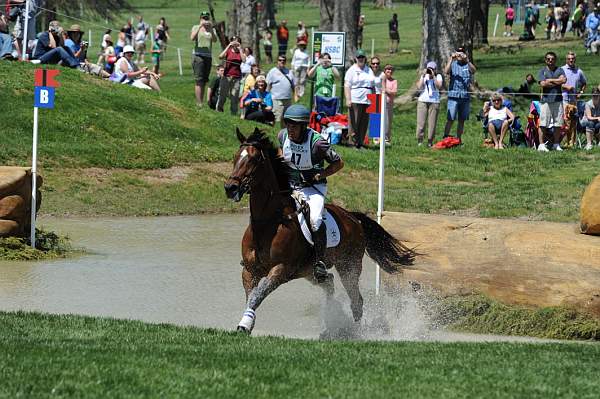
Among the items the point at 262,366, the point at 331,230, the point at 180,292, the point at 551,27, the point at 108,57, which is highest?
the point at 551,27

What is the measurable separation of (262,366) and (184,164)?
13.9m

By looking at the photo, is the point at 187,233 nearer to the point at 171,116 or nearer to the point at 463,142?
the point at 171,116

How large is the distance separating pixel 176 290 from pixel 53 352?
487cm

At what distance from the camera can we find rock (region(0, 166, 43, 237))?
14.8 m

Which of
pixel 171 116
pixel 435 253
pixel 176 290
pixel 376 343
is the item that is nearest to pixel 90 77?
pixel 171 116

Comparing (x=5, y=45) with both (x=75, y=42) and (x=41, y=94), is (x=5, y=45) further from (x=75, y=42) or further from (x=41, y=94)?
(x=41, y=94)

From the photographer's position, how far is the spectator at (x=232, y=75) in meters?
26.1

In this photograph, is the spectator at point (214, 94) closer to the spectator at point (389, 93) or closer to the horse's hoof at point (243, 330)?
the spectator at point (389, 93)

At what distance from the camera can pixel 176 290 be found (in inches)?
520

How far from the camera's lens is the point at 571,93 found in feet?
84.6

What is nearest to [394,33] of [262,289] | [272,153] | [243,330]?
[272,153]

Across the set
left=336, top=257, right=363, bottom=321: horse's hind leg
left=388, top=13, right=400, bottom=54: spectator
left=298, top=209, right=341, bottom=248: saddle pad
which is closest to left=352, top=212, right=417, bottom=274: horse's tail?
left=336, top=257, right=363, bottom=321: horse's hind leg

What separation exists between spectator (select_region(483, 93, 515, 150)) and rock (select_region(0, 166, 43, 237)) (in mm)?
13431

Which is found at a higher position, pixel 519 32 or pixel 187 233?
pixel 519 32
